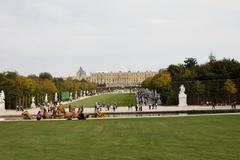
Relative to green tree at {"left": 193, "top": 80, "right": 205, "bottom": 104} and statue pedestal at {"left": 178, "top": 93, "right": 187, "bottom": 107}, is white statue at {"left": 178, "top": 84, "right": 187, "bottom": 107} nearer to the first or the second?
statue pedestal at {"left": 178, "top": 93, "right": 187, "bottom": 107}

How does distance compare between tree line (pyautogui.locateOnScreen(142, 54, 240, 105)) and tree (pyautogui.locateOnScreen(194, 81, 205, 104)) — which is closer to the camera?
tree line (pyautogui.locateOnScreen(142, 54, 240, 105))

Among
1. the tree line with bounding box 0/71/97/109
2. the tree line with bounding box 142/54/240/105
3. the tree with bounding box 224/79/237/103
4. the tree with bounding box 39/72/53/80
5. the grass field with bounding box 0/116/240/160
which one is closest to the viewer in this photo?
the grass field with bounding box 0/116/240/160

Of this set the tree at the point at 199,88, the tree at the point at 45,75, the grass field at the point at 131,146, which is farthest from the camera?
the tree at the point at 45,75

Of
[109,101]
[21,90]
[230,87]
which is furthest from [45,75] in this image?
[230,87]

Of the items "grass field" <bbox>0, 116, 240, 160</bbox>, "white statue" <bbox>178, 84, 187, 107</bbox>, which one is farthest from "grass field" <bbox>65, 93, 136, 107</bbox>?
"grass field" <bbox>0, 116, 240, 160</bbox>

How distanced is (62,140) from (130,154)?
17.0 ft

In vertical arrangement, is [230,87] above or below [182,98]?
above

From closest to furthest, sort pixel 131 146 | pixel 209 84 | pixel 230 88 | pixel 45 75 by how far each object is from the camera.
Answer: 1. pixel 131 146
2. pixel 230 88
3. pixel 209 84
4. pixel 45 75

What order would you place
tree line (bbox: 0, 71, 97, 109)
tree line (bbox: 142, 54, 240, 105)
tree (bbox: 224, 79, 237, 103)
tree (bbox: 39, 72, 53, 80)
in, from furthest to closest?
1. tree (bbox: 39, 72, 53, 80)
2. tree line (bbox: 0, 71, 97, 109)
3. tree line (bbox: 142, 54, 240, 105)
4. tree (bbox: 224, 79, 237, 103)

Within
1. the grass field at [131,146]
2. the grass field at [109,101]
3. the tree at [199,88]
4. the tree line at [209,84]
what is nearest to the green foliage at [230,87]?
the tree line at [209,84]

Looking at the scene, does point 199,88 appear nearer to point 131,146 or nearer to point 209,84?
point 209,84

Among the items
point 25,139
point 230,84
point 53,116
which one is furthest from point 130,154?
point 230,84

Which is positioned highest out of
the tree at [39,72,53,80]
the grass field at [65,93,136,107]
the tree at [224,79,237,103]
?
the tree at [39,72,53,80]

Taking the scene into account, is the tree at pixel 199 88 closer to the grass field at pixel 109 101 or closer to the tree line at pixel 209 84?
the tree line at pixel 209 84
